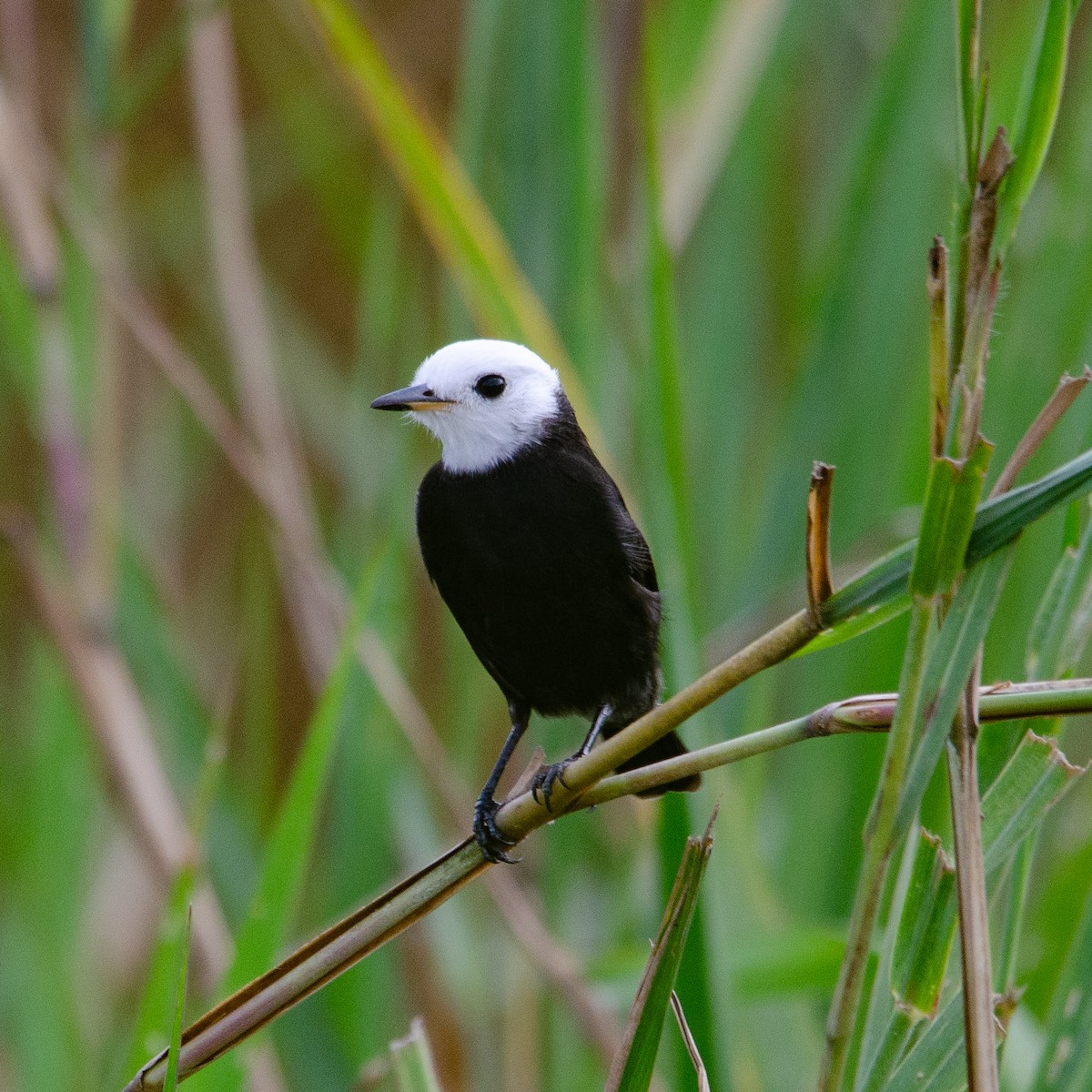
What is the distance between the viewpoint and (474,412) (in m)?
1.31

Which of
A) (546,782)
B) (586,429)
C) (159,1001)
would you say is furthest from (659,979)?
(586,429)

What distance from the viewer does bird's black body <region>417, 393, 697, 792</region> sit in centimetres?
124

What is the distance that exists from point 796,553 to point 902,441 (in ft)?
0.66

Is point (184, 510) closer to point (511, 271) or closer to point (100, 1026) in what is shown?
point (100, 1026)

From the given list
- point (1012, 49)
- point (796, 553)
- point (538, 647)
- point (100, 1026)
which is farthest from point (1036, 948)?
point (100, 1026)

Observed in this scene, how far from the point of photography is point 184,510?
2523mm

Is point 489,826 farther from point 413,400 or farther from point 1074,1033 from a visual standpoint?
point 1074,1033

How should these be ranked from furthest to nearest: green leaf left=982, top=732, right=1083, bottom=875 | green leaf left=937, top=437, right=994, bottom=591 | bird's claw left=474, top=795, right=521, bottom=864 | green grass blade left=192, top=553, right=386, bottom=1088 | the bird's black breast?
1. the bird's black breast
2. bird's claw left=474, top=795, right=521, bottom=864
3. green grass blade left=192, top=553, right=386, bottom=1088
4. green leaf left=982, top=732, right=1083, bottom=875
5. green leaf left=937, top=437, right=994, bottom=591

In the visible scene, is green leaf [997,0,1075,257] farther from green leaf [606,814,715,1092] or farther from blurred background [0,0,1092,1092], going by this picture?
blurred background [0,0,1092,1092]

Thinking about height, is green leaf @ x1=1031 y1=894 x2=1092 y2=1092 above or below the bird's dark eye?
below

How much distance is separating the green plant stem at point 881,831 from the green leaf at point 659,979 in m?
0.08

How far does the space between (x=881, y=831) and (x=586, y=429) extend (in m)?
0.87

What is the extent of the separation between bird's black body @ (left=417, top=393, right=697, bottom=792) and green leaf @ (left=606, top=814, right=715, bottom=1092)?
1.86 feet

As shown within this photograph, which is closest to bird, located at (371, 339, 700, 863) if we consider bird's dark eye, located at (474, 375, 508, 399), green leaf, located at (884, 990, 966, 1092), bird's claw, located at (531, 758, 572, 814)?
bird's dark eye, located at (474, 375, 508, 399)
